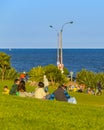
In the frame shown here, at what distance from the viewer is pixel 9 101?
628 inches

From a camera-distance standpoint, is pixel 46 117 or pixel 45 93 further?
pixel 45 93

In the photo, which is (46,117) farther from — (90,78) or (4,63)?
(4,63)

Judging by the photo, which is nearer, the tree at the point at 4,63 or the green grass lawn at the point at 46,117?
the green grass lawn at the point at 46,117

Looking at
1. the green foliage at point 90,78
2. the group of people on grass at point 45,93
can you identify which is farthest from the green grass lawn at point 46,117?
the green foliage at point 90,78

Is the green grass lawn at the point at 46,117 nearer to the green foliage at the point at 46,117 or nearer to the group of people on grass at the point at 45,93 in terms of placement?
the green foliage at the point at 46,117

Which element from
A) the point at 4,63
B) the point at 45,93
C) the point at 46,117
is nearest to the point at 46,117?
Result: the point at 46,117

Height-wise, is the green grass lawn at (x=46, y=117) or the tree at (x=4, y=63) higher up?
the tree at (x=4, y=63)

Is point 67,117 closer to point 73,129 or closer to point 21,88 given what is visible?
point 73,129

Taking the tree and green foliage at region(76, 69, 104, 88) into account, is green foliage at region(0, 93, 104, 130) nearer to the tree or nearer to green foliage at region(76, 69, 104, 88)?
green foliage at region(76, 69, 104, 88)

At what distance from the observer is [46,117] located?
13.2 metres

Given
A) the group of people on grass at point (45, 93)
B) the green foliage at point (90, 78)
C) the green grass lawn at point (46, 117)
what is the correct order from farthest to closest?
Answer: the green foliage at point (90, 78) < the group of people on grass at point (45, 93) < the green grass lawn at point (46, 117)

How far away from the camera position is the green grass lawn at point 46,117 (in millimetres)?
12117

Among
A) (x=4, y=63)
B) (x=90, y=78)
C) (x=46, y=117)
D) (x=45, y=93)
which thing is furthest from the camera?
(x=4, y=63)

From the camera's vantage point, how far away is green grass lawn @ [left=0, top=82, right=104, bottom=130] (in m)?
12.1
